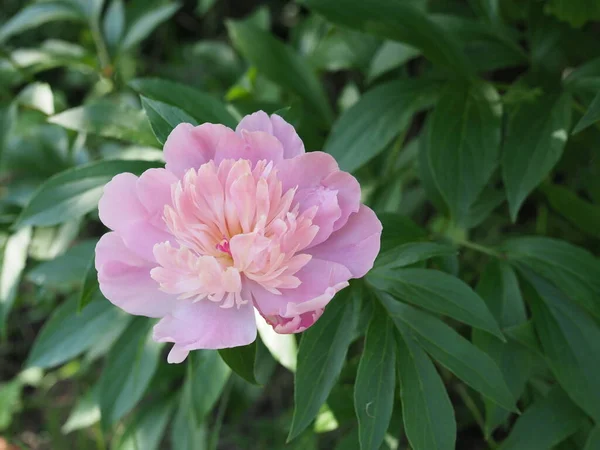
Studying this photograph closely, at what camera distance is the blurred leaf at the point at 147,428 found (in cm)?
103

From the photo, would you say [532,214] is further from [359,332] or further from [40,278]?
[40,278]

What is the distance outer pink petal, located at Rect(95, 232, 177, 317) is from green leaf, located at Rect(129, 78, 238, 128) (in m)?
0.23

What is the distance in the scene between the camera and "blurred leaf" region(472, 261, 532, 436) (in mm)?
725

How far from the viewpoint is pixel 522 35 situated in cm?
100

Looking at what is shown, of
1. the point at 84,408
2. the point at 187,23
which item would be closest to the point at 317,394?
the point at 84,408

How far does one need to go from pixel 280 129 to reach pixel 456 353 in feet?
0.94

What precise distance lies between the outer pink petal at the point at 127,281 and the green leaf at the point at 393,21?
451mm

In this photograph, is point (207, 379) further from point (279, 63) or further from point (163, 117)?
point (279, 63)

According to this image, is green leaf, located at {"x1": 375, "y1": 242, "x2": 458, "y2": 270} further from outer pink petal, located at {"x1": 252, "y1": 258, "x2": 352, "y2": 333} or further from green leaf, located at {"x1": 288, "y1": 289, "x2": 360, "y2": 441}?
outer pink petal, located at {"x1": 252, "y1": 258, "x2": 352, "y2": 333}

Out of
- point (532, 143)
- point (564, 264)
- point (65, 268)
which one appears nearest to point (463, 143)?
point (532, 143)

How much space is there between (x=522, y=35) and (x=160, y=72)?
975mm

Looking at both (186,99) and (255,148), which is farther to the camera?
(186,99)

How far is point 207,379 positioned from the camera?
0.81m

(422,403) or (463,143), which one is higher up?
(463,143)
